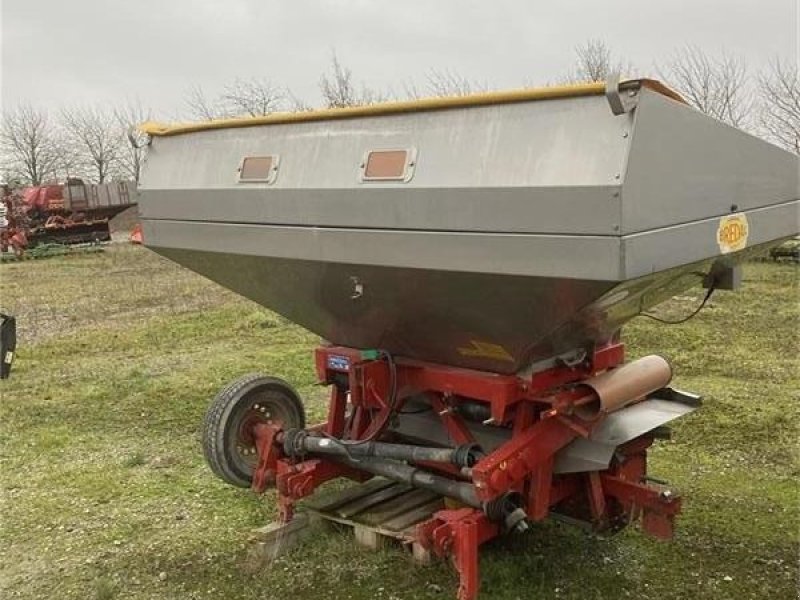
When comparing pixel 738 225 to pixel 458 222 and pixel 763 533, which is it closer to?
pixel 458 222

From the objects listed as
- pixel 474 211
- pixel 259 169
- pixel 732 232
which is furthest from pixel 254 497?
pixel 732 232

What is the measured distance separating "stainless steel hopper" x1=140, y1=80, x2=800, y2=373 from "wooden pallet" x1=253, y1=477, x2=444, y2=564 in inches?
31.4

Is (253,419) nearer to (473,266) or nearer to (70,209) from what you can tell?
(473,266)

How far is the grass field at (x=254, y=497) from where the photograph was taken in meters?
3.69

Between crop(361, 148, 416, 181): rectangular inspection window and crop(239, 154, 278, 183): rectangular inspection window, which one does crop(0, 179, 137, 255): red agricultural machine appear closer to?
crop(239, 154, 278, 183): rectangular inspection window

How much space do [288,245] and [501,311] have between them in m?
0.94

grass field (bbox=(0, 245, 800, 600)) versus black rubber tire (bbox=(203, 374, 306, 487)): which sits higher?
black rubber tire (bbox=(203, 374, 306, 487))

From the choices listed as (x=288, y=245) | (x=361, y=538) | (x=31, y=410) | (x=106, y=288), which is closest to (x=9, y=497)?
(x=31, y=410)

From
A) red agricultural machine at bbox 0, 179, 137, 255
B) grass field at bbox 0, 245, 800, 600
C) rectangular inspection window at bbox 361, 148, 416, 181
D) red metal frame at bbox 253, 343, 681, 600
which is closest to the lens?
rectangular inspection window at bbox 361, 148, 416, 181

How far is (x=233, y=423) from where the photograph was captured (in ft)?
13.6

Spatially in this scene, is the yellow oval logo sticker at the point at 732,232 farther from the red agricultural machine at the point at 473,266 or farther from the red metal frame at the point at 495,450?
the red metal frame at the point at 495,450

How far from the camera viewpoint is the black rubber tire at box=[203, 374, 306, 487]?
406 centimetres

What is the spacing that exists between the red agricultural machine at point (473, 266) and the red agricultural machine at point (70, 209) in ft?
60.8

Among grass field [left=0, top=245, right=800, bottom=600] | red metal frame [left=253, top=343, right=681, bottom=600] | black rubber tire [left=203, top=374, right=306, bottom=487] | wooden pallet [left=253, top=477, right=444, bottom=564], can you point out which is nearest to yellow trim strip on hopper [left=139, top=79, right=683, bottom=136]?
red metal frame [left=253, top=343, right=681, bottom=600]
